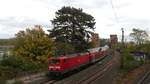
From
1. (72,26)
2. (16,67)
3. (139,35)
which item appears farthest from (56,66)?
(139,35)

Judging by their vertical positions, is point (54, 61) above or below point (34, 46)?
below

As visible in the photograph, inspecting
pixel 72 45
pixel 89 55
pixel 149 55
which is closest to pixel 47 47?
pixel 89 55

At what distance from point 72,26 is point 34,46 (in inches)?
1060

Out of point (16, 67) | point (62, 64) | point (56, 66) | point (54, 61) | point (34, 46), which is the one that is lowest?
point (16, 67)

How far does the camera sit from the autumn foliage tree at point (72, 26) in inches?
2972

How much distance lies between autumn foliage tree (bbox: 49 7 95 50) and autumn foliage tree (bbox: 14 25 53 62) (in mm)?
19931

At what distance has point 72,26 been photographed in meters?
77.6

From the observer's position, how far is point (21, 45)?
53.6 metres

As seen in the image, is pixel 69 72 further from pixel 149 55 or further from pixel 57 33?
pixel 149 55

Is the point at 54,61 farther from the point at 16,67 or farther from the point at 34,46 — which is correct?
the point at 34,46

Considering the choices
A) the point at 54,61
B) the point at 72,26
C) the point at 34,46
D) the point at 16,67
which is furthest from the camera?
the point at 72,26

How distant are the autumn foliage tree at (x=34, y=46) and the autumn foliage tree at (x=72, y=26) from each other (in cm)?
1993

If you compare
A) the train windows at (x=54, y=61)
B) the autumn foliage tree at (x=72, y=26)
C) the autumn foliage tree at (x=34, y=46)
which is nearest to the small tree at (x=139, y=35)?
the autumn foliage tree at (x=72, y=26)

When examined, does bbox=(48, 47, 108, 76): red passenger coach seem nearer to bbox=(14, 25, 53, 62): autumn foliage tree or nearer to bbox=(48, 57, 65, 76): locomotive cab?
bbox=(48, 57, 65, 76): locomotive cab
